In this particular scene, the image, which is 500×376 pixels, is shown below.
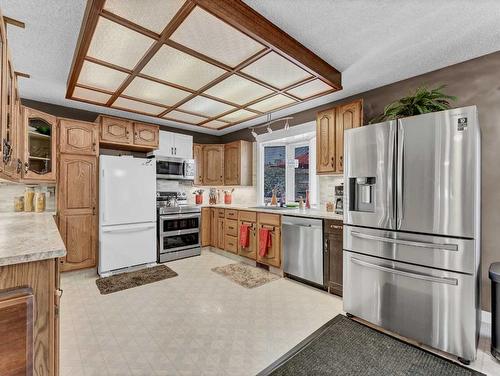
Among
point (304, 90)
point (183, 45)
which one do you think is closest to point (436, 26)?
point (304, 90)

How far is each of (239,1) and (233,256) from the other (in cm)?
372

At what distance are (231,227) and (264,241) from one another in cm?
93

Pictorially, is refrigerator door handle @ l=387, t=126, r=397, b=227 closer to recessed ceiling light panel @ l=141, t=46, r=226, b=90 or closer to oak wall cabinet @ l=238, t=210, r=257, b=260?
recessed ceiling light panel @ l=141, t=46, r=226, b=90

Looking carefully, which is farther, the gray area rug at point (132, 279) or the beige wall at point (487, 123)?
the gray area rug at point (132, 279)

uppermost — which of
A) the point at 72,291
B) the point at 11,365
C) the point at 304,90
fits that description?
the point at 304,90

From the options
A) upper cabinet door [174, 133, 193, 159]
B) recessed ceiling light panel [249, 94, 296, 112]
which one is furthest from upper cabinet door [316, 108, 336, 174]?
upper cabinet door [174, 133, 193, 159]

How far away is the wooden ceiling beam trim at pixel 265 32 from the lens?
1.67 meters

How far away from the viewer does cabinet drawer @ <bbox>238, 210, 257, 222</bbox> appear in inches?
156

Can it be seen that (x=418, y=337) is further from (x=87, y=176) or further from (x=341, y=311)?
(x=87, y=176)

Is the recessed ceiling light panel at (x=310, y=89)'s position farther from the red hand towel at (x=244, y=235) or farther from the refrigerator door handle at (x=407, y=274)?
the red hand towel at (x=244, y=235)

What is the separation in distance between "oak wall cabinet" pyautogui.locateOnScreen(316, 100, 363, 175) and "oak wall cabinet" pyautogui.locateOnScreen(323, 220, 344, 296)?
0.81 m

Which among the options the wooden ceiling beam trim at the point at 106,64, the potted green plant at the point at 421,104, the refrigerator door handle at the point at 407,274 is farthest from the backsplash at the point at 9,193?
the potted green plant at the point at 421,104

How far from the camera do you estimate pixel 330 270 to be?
2.92 meters

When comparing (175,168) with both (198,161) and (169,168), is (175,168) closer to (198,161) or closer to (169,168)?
(169,168)
